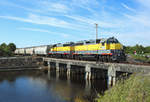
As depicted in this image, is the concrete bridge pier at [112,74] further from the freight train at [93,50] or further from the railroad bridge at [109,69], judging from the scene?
the freight train at [93,50]

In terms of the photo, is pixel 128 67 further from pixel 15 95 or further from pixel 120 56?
pixel 15 95

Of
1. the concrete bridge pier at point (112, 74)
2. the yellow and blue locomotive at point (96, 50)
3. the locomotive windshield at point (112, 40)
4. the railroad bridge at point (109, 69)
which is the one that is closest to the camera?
the railroad bridge at point (109, 69)

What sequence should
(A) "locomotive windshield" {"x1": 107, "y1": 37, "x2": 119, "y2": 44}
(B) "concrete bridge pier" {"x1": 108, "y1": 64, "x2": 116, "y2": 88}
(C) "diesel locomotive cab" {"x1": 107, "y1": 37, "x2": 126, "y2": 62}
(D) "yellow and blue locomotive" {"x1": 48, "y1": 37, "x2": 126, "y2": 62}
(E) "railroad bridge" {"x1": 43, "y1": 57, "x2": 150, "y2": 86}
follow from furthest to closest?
(A) "locomotive windshield" {"x1": 107, "y1": 37, "x2": 119, "y2": 44}
(D) "yellow and blue locomotive" {"x1": 48, "y1": 37, "x2": 126, "y2": 62}
(C) "diesel locomotive cab" {"x1": 107, "y1": 37, "x2": 126, "y2": 62}
(B) "concrete bridge pier" {"x1": 108, "y1": 64, "x2": 116, "y2": 88}
(E) "railroad bridge" {"x1": 43, "y1": 57, "x2": 150, "y2": 86}

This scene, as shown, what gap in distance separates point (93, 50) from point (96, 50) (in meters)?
1.06

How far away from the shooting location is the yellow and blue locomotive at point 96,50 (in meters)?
27.7

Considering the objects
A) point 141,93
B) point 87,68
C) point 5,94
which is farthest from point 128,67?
point 5,94

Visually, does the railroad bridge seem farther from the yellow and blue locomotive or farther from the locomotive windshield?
the locomotive windshield

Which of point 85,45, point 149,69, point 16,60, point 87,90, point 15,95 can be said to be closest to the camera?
point 149,69

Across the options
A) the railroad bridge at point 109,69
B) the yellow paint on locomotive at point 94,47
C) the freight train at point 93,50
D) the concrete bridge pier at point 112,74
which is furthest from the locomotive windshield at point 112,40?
the concrete bridge pier at point 112,74

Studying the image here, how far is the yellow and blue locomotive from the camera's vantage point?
27672mm

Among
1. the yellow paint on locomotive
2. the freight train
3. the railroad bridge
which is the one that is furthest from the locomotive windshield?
the railroad bridge

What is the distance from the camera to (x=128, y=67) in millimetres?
21875

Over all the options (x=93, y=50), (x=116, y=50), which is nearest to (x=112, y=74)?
(x=116, y=50)

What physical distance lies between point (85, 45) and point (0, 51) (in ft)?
161
